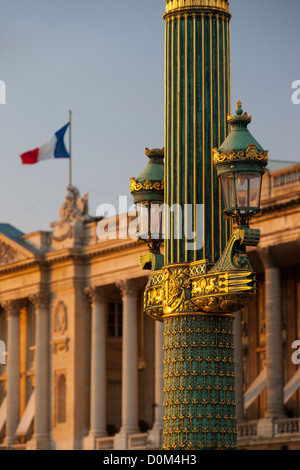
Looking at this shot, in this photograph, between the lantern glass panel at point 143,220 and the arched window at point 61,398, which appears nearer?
the lantern glass panel at point 143,220

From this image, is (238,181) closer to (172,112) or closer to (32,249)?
(172,112)

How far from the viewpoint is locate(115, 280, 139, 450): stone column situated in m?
73.6

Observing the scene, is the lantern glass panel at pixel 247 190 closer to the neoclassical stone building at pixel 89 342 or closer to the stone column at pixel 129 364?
the neoclassical stone building at pixel 89 342

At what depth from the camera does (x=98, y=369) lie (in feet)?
251

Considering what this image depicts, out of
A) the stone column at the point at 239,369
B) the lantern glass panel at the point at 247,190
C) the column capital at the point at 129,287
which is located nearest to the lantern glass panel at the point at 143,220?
the lantern glass panel at the point at 247,190

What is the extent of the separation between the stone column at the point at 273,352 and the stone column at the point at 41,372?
20.5m

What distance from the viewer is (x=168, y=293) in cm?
1755

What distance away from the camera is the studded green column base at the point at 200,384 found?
16906 mm

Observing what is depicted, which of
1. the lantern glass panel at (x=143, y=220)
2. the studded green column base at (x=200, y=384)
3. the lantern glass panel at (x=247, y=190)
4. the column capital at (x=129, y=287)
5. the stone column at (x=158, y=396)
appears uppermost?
the column capital at (x=129, y=287)

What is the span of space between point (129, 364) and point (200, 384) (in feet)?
188

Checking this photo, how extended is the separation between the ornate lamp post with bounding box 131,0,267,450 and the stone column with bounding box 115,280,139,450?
55561 mm

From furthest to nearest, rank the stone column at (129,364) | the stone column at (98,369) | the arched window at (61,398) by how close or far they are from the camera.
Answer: the arched window at (61,398)
the stone column at (98,369)
the stone column at (129,364)

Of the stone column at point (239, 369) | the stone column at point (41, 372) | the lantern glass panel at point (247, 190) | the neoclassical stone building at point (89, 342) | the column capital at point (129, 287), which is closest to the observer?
the lantern glass panel at point (247, 190)
